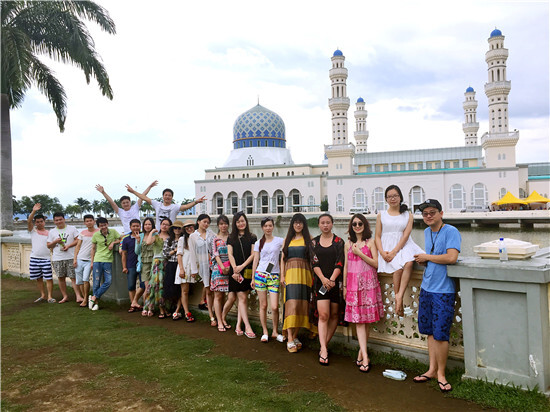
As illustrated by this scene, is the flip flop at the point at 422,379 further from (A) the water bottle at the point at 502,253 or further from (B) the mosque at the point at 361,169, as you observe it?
(B) the mosque at the point at 361,169

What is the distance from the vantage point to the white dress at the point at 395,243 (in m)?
4.04

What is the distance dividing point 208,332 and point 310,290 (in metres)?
1.71

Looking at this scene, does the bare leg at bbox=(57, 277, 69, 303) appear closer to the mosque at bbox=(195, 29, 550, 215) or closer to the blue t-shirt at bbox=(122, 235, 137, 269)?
the blue t-shirt at bbox=(122, 235, 137, 269)

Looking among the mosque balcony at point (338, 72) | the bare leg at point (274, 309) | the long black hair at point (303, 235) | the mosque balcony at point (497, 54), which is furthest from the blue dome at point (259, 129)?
the long black hair at point (303, 235)

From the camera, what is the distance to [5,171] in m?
11.6

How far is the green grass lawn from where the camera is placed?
A: 135 inches

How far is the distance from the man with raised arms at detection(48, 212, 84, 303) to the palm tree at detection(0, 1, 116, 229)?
204 inches

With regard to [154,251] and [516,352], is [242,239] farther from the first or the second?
[516,352]

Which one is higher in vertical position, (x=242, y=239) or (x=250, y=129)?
(x=250, y=129)

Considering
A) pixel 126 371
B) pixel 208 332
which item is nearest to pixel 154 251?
pixel 208 332

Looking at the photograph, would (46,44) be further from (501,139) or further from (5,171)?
(501,139)

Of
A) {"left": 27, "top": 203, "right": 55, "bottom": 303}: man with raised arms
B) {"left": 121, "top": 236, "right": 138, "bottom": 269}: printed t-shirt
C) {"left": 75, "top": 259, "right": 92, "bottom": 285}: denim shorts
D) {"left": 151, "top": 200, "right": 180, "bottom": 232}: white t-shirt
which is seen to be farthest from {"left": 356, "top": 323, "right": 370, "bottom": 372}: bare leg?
{"left": 27, "top": 203, "right": 55, "bottom": 303}: man with raised arms

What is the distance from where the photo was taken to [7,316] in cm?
655

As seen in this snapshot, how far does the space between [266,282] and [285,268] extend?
0.45 meters
